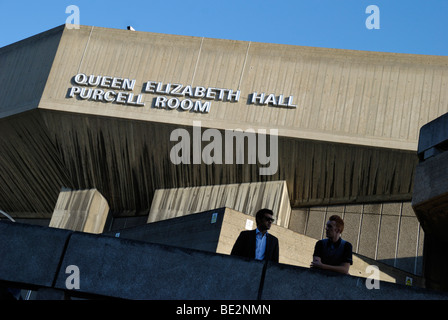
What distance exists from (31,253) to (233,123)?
818 inches

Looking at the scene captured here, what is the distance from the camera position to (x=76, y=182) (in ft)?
110

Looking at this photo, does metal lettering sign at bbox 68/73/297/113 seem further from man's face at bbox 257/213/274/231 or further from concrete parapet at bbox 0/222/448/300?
concrete parapet at bbox 0/222/448/300

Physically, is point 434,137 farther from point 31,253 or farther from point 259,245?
point 31,253

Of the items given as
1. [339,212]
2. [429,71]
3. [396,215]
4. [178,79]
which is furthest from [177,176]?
[429,71]

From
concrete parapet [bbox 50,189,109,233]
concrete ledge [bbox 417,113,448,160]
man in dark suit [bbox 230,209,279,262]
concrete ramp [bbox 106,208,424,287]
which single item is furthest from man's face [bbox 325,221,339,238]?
concrete parapet [bbox 50,189,109,233]

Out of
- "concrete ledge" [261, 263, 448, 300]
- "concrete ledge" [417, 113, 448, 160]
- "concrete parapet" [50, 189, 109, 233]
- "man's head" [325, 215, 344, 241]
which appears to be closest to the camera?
"concrete ledge" [261, 263, 448, 300]

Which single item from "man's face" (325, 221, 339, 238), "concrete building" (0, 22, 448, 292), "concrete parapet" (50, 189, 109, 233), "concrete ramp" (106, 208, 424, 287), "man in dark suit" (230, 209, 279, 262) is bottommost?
"man in dark suit" (230, 209, 279, 262)

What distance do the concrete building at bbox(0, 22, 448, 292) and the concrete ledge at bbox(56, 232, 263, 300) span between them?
2023 cm

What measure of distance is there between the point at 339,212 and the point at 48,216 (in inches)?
673

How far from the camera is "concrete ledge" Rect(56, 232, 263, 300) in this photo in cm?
694

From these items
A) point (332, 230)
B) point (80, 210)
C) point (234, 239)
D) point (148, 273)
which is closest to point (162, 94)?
point (80, 210)

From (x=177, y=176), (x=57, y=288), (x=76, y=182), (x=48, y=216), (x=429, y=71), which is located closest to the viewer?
(x=57, y=288)

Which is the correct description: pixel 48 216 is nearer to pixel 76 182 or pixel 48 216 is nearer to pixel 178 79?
pixel 76 182

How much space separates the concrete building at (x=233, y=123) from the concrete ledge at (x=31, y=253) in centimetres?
2038
